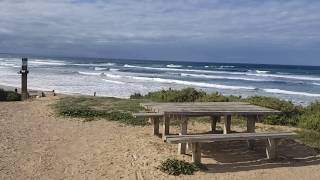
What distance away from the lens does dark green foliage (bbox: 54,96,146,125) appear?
11.4 meters

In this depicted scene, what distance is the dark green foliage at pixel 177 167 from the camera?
283 inches

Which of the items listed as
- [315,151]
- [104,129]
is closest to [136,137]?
[104,129]

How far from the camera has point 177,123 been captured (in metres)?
11.1

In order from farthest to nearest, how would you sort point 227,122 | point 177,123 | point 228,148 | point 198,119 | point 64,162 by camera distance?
point 198,119
point 177,123
point 227,122
point 228,148
point 64,162

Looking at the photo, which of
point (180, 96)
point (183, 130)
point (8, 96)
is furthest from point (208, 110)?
point (8, 96)

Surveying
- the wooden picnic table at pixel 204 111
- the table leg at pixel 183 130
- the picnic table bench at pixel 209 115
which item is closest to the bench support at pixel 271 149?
the picnic table bench at pixel 209 115

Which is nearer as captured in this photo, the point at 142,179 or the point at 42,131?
the point at 142,179

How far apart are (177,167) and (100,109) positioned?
5.35 m

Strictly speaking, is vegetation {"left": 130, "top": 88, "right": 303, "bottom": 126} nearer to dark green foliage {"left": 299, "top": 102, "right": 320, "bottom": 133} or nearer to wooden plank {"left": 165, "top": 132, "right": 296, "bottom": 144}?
dark green foliage {"left": 299, "top": 102, "right": 320, "bottom": 133}

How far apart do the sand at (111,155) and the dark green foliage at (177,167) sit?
0.13 meters

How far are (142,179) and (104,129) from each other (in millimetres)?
3511

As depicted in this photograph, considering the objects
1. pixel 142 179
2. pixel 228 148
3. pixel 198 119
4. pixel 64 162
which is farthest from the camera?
pixel 198 119

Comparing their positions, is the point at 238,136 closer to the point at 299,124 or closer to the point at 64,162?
the point at 64,162

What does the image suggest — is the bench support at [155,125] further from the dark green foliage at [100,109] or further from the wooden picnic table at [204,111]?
the dark green foliage at [100,109]
